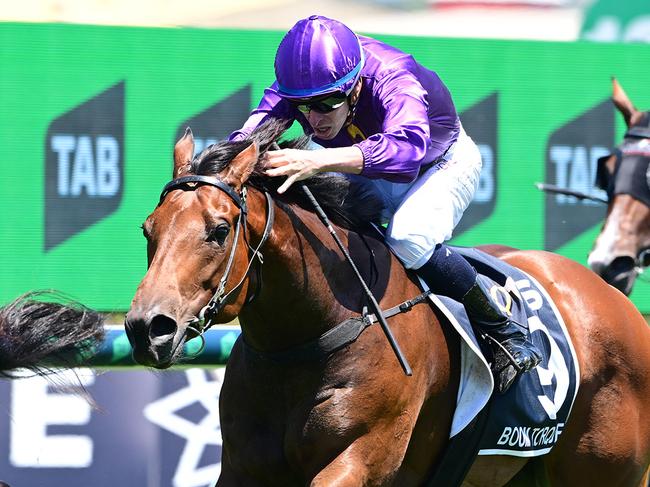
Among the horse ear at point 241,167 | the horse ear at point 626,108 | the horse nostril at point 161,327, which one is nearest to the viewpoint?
the horse nostril at point 161,327

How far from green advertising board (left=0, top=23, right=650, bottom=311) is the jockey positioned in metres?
5.46

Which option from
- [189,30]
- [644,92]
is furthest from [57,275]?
[644,92]

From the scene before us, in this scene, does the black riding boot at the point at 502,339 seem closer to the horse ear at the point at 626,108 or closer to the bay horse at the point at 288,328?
the bay horse at the point at 288,328

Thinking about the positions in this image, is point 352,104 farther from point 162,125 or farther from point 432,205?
point 162,125

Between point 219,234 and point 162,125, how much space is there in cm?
640

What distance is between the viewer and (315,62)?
3.26 metres

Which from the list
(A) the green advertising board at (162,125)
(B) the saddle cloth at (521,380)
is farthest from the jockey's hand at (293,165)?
(A) the green advertising board at (162,125)

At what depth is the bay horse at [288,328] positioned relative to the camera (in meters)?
2.90

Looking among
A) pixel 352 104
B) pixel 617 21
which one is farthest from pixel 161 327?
pixel 617 21

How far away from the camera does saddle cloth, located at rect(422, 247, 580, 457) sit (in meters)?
3.66

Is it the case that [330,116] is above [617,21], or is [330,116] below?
above

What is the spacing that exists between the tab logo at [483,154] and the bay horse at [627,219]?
363 cm

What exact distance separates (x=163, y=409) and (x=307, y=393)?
6.10ft

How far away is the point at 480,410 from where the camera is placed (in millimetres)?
3676
